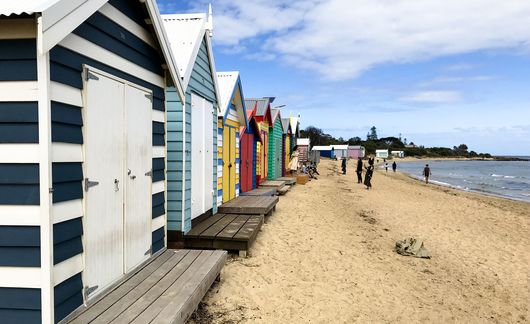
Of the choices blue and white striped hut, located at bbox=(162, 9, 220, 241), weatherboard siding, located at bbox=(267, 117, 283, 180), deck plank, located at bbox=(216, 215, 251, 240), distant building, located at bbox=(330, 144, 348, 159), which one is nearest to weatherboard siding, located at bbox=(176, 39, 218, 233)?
blue and white striped hut, located at bbox=(162, 9, 220, 241)

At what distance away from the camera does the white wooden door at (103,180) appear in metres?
3.60

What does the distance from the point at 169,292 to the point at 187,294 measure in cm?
22

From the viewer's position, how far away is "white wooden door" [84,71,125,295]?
3.60 m

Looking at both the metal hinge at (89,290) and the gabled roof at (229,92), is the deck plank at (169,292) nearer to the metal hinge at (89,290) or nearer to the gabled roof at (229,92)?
the metal hinge at (89,290)

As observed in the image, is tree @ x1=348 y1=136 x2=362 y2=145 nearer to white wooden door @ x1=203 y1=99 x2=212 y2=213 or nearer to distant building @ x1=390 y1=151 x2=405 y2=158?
distant building @ x1=390 y1=151 x2=405 y2=158

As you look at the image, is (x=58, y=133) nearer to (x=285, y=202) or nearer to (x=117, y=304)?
(x=117, y=304)

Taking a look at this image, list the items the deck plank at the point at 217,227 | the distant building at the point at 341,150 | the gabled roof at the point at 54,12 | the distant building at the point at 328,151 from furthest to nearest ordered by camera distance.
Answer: the distant building at the point at 341,150
the distant building at the point at 328,151
the deck plank at the point at 217,227
the gabled roof at the point at 54,12

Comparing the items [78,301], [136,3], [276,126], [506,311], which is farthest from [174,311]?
[276,126]

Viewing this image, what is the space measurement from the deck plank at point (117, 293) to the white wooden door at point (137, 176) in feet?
0.52

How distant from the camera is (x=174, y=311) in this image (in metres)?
3.59

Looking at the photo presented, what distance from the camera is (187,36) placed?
7.04 meters

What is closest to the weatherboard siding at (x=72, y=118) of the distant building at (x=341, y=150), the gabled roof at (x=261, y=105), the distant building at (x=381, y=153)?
the gabled roof at (x=261, y=105)

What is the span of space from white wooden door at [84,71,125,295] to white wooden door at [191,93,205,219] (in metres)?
3.14

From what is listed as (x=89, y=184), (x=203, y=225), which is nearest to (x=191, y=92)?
(x=203, y=225)
